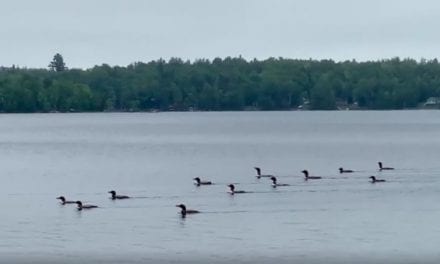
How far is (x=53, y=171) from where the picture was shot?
2542 inches

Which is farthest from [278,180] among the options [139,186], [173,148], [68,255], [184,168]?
[173,148]

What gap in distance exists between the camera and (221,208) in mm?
42344

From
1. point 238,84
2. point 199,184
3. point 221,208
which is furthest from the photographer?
point 238,84

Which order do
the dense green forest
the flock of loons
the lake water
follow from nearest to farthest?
the lake water < the flock of loons < the dense green forest

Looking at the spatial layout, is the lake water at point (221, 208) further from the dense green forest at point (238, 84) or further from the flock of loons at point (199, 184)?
the dense green forest at point (238, 84)

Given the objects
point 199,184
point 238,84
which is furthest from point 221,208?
point 238,84

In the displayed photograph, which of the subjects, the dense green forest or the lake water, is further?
the dense green forest

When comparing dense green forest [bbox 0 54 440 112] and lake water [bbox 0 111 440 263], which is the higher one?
dense green forest [bbox 0 54 440 112]

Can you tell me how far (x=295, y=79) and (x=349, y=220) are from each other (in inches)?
6127

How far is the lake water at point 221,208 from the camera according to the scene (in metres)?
32.1

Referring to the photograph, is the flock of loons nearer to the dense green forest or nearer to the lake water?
the lake water

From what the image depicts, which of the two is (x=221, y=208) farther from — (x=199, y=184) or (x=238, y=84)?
(x=238, y=84)

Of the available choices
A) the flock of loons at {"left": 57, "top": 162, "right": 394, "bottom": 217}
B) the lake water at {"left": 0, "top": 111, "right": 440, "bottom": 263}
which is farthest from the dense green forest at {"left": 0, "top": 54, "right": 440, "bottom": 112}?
the flock of loons at {"left": 57, "top": 162, "right": 394, "bottom": 217}

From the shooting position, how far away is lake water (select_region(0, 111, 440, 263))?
105 ft
